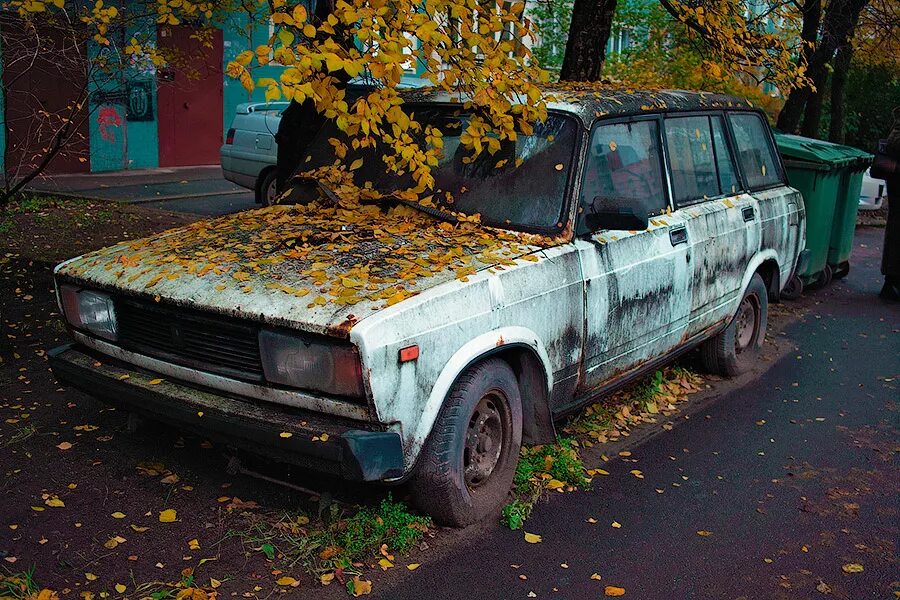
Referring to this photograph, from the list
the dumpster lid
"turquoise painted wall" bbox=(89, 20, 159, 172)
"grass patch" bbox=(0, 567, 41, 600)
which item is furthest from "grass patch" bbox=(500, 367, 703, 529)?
"turquoise painted wall" bbox=(89, 20, 159, 172)

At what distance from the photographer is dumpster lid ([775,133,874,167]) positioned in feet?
31.4

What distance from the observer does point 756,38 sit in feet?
25.0

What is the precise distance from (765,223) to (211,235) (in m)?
3.96

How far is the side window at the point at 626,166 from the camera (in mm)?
4926

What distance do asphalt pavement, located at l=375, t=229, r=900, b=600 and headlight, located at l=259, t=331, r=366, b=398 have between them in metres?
0.85

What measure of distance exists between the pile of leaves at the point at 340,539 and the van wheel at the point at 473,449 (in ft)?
0.46

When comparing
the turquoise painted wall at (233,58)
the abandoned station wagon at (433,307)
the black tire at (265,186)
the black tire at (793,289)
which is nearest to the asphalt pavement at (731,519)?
the abandoned station wagon at (433,307)

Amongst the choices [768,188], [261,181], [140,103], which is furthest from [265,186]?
[768,188]

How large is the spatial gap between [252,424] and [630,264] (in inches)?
89.4

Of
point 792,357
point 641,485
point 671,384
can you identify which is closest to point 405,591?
point 641,485

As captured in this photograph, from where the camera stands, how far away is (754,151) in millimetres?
6910

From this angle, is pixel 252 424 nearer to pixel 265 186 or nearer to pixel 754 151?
pixel 754 151

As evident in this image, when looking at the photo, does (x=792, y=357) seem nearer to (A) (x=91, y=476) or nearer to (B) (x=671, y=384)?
(B) (x=671, y=384)

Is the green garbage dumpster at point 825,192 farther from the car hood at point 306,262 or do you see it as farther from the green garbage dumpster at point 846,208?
the car hood at point 306,262
